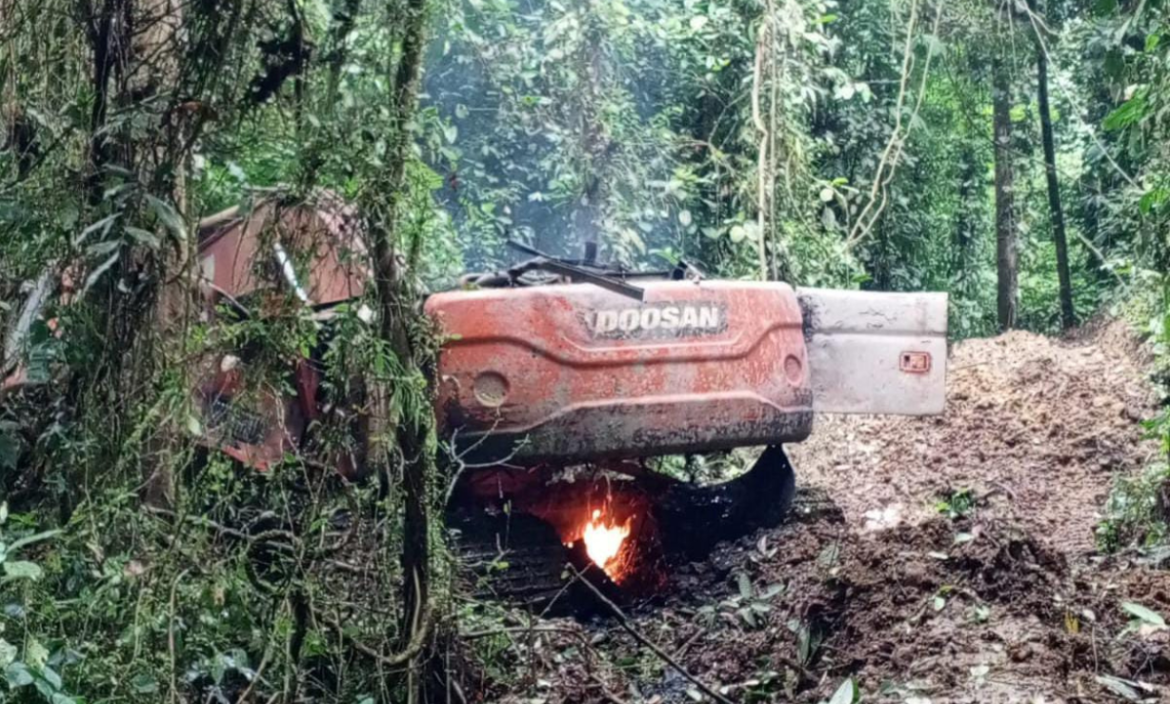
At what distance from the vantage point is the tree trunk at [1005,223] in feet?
51.9

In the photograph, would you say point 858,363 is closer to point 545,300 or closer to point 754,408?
point 754,408

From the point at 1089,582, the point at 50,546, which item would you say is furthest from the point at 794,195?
the point at 50,546

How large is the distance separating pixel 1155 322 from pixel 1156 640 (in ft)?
11.1

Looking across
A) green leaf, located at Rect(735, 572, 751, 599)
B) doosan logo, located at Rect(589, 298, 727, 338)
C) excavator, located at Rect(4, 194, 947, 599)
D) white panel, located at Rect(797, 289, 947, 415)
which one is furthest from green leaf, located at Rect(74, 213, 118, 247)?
white panel, located at Rect(797, 289, 947, 415)

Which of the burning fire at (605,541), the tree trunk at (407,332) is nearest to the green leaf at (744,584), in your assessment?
the burning fire at (605,541)

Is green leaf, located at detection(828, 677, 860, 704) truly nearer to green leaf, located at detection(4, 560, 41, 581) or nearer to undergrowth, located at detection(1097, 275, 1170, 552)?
undergrowth, located at detection(1097, 275, 1170, 552)

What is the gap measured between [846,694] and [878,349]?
2.11 meters

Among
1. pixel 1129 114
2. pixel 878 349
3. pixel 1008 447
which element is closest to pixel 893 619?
pixel 878 349

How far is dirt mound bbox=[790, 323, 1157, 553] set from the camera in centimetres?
654

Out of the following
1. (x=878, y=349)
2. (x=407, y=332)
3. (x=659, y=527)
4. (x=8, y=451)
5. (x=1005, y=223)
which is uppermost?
(x=1005, y=223)

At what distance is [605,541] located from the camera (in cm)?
555

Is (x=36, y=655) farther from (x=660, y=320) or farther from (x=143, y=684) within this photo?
(x=660, y=320)

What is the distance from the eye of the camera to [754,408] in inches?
197

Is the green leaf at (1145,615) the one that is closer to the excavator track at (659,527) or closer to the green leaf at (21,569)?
the excavator track at (659,527)
